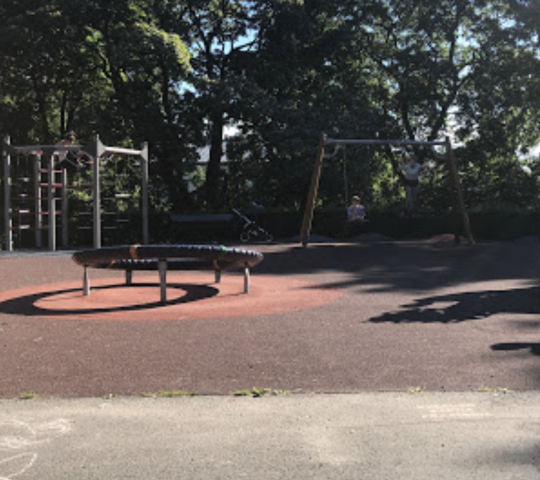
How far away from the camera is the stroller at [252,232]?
67.4ft

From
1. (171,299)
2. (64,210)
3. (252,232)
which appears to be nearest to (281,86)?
(252,232)

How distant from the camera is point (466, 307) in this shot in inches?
312

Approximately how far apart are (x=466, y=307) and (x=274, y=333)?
111 inches

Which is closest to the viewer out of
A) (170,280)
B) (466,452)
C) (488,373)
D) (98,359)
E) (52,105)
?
(466,452)

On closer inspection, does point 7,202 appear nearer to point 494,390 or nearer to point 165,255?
point 165,255

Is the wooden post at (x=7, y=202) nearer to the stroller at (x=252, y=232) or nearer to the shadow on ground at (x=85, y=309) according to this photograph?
the stroller at (x=252, y=232)

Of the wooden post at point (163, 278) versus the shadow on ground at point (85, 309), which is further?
the wooden post at point (163, 278)

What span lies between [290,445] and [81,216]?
19457 mm

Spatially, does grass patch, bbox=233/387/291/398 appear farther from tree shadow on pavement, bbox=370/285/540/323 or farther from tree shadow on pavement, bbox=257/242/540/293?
tree shadow on pavement, bbox=257/242/540/293

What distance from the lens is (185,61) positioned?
72.3ft

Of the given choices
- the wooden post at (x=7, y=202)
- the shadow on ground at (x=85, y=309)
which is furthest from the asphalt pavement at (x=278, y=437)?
the wooden post at (x=7, y=202)

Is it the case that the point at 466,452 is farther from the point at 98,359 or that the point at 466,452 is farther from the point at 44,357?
the point at 44,357

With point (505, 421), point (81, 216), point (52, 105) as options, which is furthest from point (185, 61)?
point (505, 421)

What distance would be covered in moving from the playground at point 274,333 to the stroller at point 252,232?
8433mm
